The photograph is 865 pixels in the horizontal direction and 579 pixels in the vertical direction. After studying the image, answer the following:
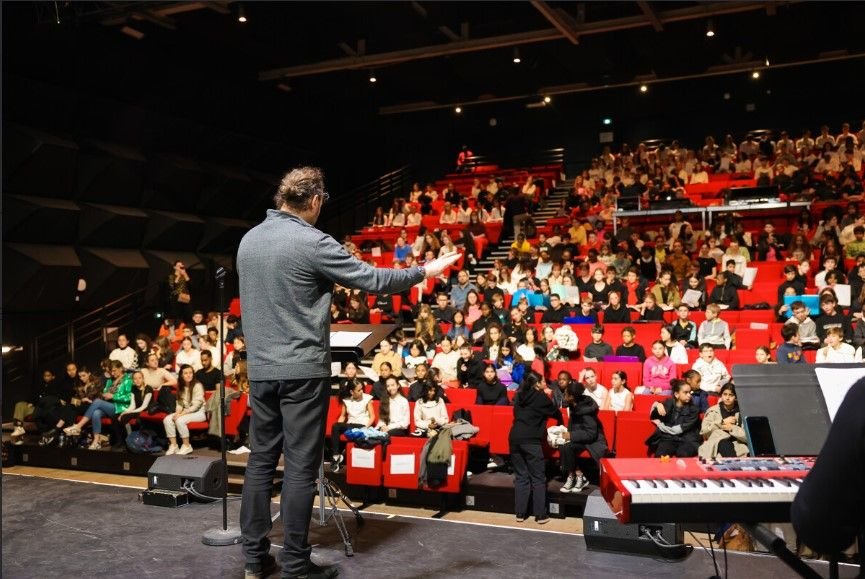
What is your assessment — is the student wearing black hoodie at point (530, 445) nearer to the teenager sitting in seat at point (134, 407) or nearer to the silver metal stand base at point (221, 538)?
the silver metal stand base at point (221, 538)

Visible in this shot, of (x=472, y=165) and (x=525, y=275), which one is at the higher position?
(x=472, y=165)

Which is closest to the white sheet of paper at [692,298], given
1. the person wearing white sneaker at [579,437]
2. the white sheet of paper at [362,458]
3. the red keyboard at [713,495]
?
the person wearing white sneaker at [579,437]

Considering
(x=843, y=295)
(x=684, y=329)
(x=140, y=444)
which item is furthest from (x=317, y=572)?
(x=843, y=295)

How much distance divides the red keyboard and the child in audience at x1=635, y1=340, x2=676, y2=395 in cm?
474

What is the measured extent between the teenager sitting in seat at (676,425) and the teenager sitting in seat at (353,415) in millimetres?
2425

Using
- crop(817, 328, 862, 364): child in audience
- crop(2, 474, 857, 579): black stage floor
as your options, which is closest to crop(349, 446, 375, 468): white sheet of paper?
crop(2, 474, 857, 579): black stage floor

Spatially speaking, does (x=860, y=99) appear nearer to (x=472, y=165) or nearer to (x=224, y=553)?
(x=472, y=165)

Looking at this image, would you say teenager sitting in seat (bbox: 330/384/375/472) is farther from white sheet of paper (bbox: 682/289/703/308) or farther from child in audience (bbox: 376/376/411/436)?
white sheet of paper (bbox: 682/289/703/308)

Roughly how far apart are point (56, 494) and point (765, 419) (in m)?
3.94

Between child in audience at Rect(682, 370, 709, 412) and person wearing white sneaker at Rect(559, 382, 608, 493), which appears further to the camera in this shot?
child in audience at Rect(682, 370, 709, 412)

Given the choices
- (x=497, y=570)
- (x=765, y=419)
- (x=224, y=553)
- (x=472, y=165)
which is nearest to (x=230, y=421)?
(x=224, y=553)

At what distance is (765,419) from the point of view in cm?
216

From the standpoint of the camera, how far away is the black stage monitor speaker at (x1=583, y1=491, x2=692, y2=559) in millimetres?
3316

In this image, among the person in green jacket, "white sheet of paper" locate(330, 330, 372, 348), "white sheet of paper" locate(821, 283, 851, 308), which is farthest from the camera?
"white sheet of paper" locate(821, 283, 851, 308)
